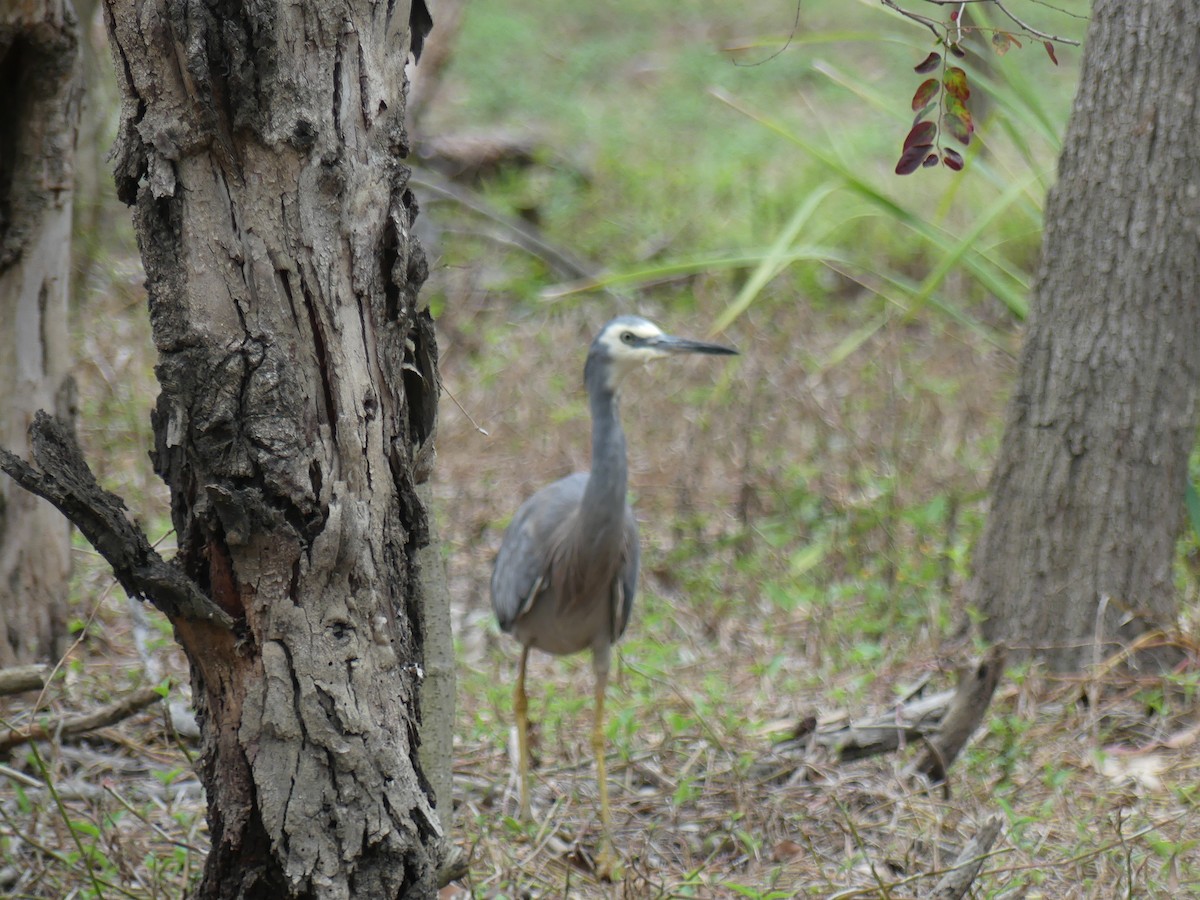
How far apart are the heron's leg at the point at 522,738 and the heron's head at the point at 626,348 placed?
0.97 meters

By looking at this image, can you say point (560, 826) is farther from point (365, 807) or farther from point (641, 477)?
point (641, 477)

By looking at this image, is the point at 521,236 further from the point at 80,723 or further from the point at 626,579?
the point at 80,723

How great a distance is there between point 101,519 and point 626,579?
2319 millimetres

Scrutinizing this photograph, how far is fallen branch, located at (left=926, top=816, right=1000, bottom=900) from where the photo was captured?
262cm

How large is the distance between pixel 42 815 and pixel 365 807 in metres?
1.38

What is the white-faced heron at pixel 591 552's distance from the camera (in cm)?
378

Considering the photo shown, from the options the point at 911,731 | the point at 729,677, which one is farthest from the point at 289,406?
the point at 729,677

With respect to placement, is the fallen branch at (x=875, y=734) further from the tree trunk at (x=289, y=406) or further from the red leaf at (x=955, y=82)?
the red leaf at (x=955, y=82)

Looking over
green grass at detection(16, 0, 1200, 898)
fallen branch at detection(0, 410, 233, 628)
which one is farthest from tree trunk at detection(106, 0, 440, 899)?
green grass at detection(16, 0, 1200, 898)

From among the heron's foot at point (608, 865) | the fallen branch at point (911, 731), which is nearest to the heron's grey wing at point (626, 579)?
the fallen branch at point (911, 731)

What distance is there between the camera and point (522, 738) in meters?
3.60

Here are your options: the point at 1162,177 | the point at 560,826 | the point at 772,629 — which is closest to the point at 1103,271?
the point at 1162,177

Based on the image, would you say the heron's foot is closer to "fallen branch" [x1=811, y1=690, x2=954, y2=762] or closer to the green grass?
the green grass

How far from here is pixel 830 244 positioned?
7574 millimetres
